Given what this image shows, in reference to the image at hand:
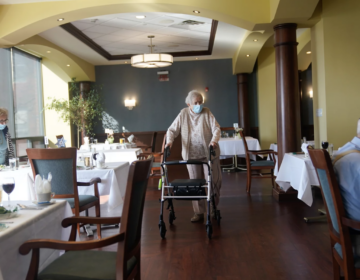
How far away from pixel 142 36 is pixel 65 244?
26.3 ft

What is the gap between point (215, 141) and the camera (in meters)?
4.42

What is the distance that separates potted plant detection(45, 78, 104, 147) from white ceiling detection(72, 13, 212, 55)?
155 centimetres

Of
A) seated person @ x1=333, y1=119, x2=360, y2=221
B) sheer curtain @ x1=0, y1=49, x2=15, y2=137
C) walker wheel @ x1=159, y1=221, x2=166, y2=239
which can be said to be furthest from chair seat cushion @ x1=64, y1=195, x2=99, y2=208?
sheer curtain @ x1=0, y1=49, x2=15, y2=137

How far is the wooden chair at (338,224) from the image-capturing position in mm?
1962

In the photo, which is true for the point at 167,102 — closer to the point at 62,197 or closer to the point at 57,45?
the point at 57,45

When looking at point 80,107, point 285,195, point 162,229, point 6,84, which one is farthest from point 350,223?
point 80,107

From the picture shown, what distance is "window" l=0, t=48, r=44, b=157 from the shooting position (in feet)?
29.6

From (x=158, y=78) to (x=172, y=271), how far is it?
9.69 metres

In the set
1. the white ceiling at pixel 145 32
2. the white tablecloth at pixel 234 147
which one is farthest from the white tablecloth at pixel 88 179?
the white tablecloth at pixel 234 147

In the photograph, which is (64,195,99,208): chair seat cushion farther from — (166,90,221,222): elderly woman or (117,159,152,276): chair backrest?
(117,159,152,276): chair backrest

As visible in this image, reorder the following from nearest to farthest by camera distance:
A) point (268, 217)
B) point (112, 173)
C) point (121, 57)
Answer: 1. point (112, 173)
2. point (268, 217)
3. point (121, 57)

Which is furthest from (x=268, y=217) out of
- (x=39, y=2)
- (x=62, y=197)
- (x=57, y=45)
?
(x=57, y=45)

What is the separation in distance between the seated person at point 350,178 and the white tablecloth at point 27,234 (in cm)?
164

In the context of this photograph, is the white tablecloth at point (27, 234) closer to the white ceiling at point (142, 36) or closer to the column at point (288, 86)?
the column at point (288, 86)
